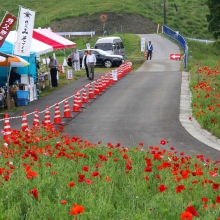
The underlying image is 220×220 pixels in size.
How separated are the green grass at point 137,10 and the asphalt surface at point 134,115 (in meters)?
43.2

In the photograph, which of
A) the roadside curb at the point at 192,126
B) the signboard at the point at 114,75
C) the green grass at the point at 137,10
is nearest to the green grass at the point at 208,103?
the roadside curb at the point at 192,126

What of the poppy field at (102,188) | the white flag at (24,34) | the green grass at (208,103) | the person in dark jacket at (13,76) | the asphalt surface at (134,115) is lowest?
the asphalt surface at (134,115)

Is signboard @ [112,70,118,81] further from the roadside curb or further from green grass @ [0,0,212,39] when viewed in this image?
green grass @ [0,0,212,39]

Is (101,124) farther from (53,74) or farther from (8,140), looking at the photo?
(53,74)

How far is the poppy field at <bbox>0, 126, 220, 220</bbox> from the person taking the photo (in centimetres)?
559

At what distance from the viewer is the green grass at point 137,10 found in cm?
7412

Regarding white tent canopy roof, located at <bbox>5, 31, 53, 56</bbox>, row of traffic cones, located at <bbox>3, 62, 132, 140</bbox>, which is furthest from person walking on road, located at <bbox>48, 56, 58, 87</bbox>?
row of traffic cones, located at <bbox>3, 62, 132, 140</bbox>

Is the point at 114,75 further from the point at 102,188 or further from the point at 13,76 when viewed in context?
the point at 102,188

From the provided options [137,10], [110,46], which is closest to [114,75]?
[110,46]

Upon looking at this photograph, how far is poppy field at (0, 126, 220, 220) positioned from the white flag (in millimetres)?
12203

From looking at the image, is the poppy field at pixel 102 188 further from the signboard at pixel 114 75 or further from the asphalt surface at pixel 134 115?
the signboard at pixel 114 75

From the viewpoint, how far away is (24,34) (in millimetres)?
21125

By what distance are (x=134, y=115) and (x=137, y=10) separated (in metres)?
60.1

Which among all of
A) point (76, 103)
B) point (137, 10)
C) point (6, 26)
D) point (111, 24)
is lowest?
point (76, 103)
